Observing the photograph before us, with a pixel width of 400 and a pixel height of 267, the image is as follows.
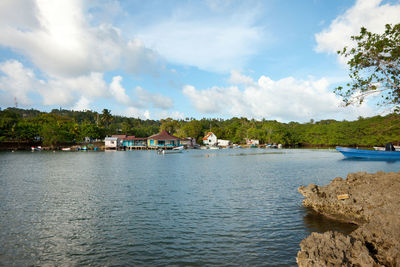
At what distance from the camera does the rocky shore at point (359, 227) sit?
700 cm

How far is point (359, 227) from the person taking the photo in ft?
29.6

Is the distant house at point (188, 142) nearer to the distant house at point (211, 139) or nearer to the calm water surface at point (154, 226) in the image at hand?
the distant house at point (211, 139)

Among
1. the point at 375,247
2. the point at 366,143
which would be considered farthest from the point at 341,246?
the point at 366,143

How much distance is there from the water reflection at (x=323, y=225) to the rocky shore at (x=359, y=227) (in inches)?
19.4

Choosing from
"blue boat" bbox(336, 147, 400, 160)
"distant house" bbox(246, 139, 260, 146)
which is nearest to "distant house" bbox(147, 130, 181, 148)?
"distant house" bbox(246, 139, 260, 146)

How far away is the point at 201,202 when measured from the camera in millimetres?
16594

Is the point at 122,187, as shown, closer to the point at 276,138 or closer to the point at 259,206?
the point at 259,206

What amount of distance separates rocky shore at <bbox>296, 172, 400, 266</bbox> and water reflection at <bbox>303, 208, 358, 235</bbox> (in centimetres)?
49

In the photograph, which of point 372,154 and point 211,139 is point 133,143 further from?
point 372,154

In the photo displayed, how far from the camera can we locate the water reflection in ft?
37.6

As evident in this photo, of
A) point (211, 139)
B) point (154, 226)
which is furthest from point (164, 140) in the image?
point (154, 226)

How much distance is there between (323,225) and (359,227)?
3.25m

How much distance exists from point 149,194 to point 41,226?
800 centimetres

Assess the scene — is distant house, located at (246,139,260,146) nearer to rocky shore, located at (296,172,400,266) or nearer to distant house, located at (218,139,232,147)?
distant house, located at (218,139,232,147)
